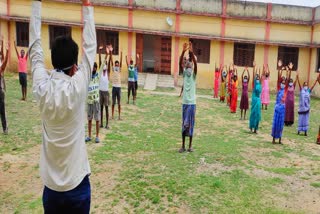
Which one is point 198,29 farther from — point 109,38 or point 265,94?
point 265,94

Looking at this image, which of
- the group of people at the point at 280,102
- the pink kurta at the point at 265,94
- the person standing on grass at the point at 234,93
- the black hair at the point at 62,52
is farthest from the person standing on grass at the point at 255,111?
the black hair at the point at 62,52

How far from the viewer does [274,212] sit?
444 cm

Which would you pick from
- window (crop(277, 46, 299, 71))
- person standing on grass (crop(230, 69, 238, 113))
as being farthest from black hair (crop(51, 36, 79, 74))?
window (crop(277, 46, 299, 71))

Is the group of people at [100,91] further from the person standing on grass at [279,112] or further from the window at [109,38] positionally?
the window at [109,38]

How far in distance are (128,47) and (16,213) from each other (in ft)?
54.6

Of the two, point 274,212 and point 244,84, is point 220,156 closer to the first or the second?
Answer: point 274,212

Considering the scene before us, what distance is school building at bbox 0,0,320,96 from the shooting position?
19.5 metres

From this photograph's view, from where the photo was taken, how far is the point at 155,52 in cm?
2109

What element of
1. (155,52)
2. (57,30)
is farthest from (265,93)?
(57,30)

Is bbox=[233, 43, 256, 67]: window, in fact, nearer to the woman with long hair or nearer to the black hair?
the woman with long hair

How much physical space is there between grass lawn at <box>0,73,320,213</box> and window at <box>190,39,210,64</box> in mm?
11241

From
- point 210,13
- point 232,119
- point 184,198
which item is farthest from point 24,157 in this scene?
point 210,13

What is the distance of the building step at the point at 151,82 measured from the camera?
1880 cm

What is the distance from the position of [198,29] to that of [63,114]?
19.2m
